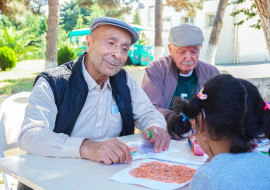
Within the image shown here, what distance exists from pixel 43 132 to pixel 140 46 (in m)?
17.7

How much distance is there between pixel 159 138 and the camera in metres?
2.02

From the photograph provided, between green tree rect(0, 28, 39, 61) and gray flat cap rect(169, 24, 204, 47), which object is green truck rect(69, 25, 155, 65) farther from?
gray flat cap rect(169, 24, 204, 47)

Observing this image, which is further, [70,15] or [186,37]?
[70,15]

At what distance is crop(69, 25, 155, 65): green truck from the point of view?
18953mm

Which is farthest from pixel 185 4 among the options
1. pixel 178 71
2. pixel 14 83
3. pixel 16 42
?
pixel 178 71

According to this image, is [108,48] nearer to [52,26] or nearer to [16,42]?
[52,26]

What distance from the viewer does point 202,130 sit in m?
1.40

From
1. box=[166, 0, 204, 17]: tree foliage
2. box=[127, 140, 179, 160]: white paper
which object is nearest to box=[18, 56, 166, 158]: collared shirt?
box=[127, 140, 179, 160]: white paper

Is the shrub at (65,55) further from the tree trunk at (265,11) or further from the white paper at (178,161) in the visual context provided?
the white paper at (178,161)

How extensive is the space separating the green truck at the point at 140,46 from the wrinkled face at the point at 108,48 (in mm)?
15621

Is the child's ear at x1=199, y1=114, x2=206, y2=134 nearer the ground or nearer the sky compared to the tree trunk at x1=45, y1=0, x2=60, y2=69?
nearer the ground

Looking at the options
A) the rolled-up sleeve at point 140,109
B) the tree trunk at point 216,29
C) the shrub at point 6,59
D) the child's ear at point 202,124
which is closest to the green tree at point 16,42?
the shrub at point 6,59

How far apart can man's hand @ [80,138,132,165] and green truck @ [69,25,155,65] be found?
53.4ft

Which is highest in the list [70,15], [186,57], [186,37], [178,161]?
[70,15]
